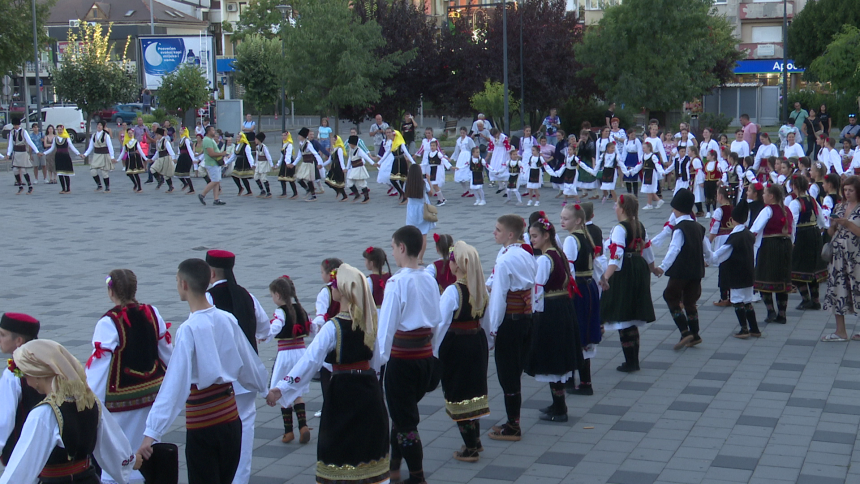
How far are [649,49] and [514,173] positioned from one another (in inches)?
535

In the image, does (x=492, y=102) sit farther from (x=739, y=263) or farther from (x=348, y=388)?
(x=348, y=388)

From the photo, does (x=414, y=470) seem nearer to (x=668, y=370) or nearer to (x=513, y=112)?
(x=668, y=370)

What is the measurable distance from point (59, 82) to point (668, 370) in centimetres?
3806

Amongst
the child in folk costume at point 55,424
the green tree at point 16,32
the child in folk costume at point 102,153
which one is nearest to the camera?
the child in folk costume at point 55,424

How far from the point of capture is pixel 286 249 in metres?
15.3

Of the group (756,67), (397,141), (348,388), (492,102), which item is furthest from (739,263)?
(756,67)

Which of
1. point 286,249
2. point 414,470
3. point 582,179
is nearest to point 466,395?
point 414,470

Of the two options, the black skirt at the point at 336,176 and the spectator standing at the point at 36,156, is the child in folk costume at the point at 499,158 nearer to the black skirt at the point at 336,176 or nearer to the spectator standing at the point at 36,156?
the black skirt at the point at 336,176

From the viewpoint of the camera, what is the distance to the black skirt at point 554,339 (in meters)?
6.80

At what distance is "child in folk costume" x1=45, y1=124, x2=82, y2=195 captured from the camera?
22969mm

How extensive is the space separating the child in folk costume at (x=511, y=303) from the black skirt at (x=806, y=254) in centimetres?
509

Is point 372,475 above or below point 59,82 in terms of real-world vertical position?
below

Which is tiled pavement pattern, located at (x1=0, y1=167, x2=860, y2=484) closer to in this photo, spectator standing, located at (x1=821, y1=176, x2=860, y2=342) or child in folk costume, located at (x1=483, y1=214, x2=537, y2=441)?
spectator standing, located at (x1=821, y1=176, x2=860, y2=342)

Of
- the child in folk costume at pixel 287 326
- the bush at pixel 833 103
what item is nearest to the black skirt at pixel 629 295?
the child in folk costume at pixel 287 326
